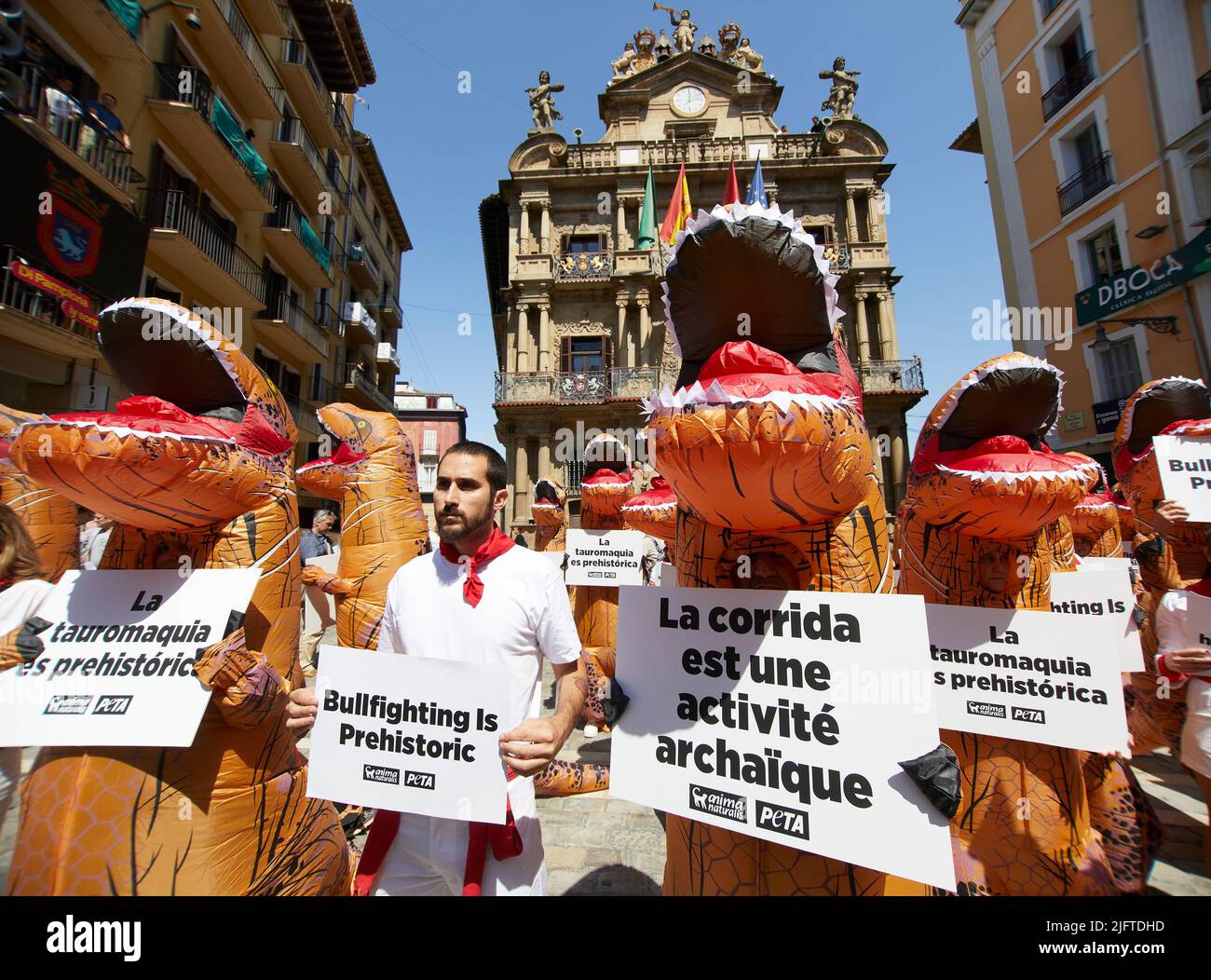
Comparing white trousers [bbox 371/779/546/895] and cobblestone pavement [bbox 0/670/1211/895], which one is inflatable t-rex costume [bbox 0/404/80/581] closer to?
cobblestone pavement [bbox 0/670/1211/895]

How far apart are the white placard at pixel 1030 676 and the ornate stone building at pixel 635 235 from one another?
14.7m

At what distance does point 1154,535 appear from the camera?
3.47 meters

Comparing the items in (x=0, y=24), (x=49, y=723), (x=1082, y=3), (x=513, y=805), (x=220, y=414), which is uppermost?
(x=1082, y=3)

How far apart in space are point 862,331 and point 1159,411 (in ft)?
52.1

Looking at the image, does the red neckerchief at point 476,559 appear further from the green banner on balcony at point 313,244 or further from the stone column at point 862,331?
the stone column at point 862,331

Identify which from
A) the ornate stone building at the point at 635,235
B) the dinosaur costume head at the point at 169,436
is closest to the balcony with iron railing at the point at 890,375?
the ornate stone building at the point at 635,235

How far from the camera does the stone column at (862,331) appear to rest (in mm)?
17609

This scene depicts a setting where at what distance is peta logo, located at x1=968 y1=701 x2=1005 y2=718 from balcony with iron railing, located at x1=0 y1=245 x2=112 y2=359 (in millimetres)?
10095

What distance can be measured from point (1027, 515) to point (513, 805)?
2185 millimetres

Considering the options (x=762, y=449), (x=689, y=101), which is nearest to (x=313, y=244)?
(x=689, y=101)

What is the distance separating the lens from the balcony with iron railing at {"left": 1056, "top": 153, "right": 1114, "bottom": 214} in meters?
12.3
